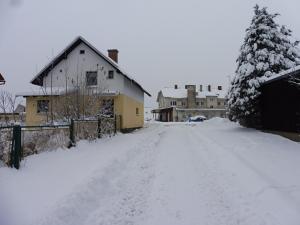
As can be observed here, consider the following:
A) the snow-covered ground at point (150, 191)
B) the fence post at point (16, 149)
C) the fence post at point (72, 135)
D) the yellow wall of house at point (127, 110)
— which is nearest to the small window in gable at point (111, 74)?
the yellow wall of house at point (127, 110)

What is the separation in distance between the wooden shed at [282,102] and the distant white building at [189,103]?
5497 centimetres

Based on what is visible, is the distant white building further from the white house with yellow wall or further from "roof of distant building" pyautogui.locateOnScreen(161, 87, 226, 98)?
the white house with yellow wall

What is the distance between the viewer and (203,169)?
31.4ft

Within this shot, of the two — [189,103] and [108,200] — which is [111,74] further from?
[189,103]

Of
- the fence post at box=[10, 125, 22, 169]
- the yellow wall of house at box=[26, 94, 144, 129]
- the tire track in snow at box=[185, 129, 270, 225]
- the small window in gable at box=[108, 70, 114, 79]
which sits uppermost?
the small window in gable at box=[108, 70, 114, 79]

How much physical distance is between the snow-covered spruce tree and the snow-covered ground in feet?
40.7

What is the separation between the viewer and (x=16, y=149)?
335 inches

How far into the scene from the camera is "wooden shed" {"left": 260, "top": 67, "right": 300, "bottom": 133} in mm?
15980

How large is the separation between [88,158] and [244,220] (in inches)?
260

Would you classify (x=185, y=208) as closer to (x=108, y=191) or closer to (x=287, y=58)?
(x=108, y=191)

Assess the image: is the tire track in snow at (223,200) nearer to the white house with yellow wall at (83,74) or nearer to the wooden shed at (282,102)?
the wooden shed at (282,102)

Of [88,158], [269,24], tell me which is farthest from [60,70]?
[88,158]

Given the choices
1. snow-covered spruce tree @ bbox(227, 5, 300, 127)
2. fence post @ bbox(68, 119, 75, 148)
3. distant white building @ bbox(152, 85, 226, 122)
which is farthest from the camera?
distant white building @ bbox(152, 85, 226, 122)

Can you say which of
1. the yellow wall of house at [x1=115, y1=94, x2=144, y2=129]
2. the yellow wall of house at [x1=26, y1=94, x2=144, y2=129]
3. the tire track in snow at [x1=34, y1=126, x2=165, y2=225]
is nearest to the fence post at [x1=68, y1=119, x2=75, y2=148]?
the tire track in snow at [x1=34, y1=126, x2=165, y2=225]
